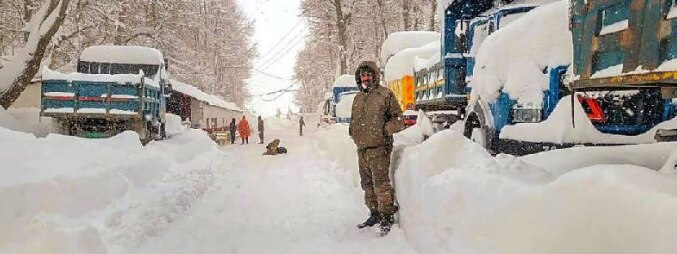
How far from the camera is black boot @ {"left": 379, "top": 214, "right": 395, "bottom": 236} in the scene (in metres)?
5.29

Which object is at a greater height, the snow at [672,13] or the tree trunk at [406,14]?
the tree trunk at [406,14]

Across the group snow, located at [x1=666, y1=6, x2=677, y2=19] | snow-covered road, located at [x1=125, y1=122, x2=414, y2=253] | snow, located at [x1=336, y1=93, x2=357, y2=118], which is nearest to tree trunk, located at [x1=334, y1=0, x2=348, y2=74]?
snow, located at [x1=336, y1=93, x2=357, y2=118]

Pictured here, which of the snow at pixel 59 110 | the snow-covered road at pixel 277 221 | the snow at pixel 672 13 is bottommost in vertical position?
the snow-covered road at pixel 277 221

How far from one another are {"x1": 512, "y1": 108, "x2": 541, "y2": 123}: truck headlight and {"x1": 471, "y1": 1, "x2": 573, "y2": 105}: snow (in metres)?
0.09

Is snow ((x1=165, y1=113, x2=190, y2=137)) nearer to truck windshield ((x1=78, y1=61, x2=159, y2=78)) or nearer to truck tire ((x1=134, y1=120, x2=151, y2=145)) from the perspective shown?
truck windshield ((x1=78, y1=61, x2=159, y2=78))

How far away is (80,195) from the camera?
16.3ft

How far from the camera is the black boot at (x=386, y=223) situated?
529cm

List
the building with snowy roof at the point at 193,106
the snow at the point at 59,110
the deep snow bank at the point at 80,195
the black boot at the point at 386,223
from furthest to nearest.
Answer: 1. the building with snowy roof at the point at 193,106
2. the snow at the point at 59,110
3. the black boot at the point at 386,223
4. the deep snow bank at the point at 80,195

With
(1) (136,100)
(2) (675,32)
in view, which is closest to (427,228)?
(2) (675,32)

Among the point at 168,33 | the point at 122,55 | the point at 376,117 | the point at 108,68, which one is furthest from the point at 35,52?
the point at 168,33

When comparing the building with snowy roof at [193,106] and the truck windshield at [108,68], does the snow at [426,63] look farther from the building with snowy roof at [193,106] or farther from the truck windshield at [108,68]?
the building with snowy roof at [193,106]

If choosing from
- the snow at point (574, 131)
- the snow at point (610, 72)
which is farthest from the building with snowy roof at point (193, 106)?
the snow at point (610, 72)

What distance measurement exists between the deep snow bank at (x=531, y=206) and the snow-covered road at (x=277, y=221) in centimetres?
76

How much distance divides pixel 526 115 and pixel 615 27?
310 centimetres
